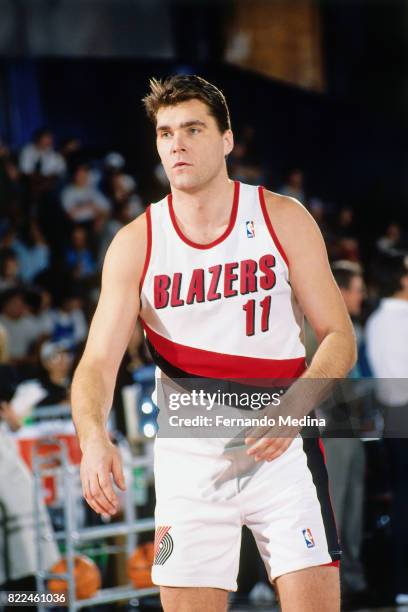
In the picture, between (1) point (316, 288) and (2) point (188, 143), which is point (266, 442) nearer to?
(1) point (316, 288)

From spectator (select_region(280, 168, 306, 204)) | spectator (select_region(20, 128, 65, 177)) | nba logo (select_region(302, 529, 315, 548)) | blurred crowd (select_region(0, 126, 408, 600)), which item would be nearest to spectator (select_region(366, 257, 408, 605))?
blurred crowd (select_region(0, 126, 408, 600))

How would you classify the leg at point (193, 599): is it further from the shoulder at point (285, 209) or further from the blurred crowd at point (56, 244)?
the blurred crowd at point (56, 244)

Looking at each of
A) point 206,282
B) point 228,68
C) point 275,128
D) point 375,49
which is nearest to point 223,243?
point 206,282

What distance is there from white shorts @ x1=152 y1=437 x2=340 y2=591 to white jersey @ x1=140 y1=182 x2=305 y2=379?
222 mm

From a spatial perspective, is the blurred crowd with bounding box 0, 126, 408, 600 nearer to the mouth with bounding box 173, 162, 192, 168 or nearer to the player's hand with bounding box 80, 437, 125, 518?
the mouth with bounding box 173, 162, 192, 168

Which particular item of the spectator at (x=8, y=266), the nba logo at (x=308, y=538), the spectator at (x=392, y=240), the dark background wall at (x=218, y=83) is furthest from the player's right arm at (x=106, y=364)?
the spectator at (x=392, y=240)

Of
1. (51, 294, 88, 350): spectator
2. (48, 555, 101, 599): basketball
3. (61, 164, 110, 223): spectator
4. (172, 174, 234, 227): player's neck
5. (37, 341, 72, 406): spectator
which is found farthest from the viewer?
(61, 164, 110, 223): spectator

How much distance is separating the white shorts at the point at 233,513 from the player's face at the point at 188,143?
0.71m

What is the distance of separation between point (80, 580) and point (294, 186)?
6747mm

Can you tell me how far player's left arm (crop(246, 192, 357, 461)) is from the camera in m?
2.72

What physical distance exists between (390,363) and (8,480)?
2.01 metres

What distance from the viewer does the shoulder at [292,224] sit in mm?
2928

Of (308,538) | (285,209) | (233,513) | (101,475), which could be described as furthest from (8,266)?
(101,475)

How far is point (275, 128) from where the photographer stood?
12.1 metres
